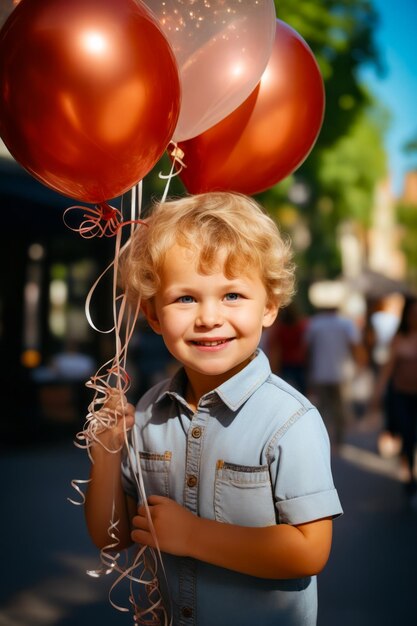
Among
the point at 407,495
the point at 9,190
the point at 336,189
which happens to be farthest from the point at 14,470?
the point at 336,189

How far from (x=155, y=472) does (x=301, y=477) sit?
0.38 meters

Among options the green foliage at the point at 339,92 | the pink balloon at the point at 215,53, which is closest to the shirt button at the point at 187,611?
the pink balloon at the point at 215,53

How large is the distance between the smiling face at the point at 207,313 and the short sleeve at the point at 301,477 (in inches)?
8.5

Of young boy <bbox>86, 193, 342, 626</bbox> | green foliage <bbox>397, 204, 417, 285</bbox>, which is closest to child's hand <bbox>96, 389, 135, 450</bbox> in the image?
young boy <bbox>86, 193, 342, 626</bbox>

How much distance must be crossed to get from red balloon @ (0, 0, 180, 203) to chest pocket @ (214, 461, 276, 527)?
0.75 metres

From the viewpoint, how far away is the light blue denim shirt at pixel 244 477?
152cm

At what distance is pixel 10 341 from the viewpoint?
320 inches

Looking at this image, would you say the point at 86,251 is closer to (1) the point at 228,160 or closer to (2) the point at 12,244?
(2) the point at 12,244

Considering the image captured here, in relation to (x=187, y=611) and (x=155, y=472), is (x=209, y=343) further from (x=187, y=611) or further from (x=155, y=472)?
(x=187, y=611)

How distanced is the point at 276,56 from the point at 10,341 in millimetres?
6664

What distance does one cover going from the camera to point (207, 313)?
1.59 meters

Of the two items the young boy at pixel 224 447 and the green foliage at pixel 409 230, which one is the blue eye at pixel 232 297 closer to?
the young boy at pixel 224 447

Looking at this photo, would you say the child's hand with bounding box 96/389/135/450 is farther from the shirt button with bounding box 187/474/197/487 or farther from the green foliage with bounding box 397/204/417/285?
the green foliage with bounding box 397/204/417/285

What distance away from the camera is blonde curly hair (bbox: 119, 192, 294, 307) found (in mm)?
1614
